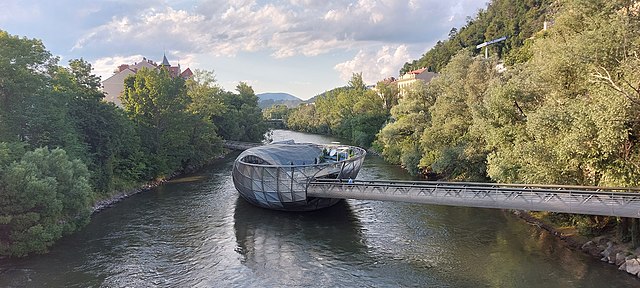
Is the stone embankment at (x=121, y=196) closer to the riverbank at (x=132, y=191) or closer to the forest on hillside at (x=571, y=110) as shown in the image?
the riverbank at (x=132, y=191)

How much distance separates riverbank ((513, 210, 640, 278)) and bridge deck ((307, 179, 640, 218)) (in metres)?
2.65

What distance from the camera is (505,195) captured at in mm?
22281

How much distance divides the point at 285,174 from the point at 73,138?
1698cm

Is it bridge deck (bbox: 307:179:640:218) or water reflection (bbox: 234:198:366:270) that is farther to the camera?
water reflection (bbox: 234:198:366:270)

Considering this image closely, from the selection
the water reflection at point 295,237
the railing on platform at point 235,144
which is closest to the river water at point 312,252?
the water reflection at point 295,237

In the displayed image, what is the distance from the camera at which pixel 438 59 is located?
140m

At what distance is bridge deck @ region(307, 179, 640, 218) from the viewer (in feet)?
62.8

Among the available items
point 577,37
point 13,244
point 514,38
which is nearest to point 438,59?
point 514,38

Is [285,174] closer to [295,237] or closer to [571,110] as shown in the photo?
[295,237]

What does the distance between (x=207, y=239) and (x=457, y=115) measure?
24.7m

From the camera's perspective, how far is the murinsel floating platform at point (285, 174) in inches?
1164

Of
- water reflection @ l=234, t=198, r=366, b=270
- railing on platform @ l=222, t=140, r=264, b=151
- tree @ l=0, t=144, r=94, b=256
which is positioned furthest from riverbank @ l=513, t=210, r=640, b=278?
railing on platform @ l=222, t=140, r=264, b=151

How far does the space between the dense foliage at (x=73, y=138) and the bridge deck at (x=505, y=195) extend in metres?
15.2

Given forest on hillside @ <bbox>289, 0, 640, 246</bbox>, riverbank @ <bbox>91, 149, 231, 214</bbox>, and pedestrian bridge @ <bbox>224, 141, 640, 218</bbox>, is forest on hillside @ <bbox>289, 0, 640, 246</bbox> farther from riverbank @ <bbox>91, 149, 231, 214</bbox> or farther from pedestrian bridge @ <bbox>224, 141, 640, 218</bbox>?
riverbank @ <bbox>91, 149, 231, 214</bbox>
